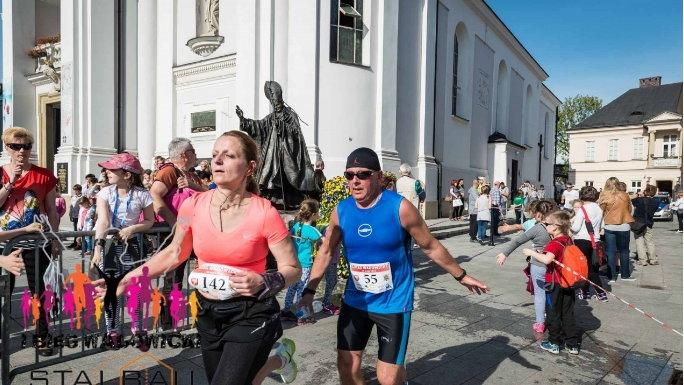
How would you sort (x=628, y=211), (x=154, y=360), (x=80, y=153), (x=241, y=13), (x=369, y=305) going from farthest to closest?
(x=80, y=153), (x=241, y=13), (x=628, y=211), (x=154, y=360), (x=369, y=305)

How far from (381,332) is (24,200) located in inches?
137

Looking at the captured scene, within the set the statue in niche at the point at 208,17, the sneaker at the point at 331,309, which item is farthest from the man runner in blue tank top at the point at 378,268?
the statue in niche at the point at 208,17

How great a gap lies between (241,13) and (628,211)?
12.0 meters

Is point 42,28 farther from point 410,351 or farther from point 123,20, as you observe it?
point 410,351

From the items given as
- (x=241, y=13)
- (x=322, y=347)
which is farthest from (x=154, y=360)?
(x=241, y=13)

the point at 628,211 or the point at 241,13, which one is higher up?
the point at 241,13

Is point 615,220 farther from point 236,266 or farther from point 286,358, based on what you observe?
point 236,266

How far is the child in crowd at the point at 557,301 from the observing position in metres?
4.20

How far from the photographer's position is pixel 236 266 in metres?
2.16

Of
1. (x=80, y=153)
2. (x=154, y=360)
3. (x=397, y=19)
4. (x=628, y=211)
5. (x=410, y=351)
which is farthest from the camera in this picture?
(x=80, y=153)

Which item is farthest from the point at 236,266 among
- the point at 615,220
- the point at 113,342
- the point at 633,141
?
the point at 633,141

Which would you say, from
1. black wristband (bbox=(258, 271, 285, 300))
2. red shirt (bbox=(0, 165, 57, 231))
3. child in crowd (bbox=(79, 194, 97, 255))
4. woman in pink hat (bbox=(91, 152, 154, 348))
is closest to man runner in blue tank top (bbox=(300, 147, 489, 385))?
black wristband (bbox=(258, 271, 285, 300))

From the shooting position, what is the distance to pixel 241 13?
1370 centimetres

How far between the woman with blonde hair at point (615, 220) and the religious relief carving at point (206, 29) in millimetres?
13111
